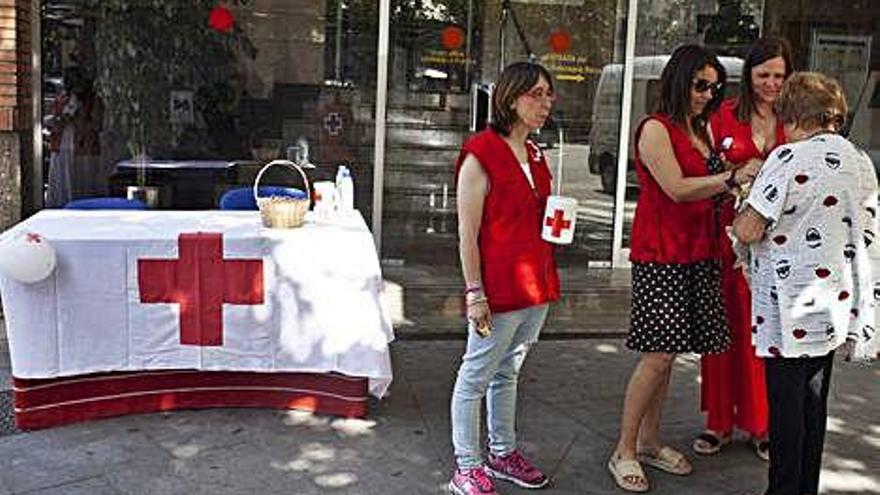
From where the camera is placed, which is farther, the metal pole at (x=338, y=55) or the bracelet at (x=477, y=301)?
the metal pole at (x=338, y=55)

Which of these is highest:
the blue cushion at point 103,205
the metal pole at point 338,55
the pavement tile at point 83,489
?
the metal pole at point 338,55

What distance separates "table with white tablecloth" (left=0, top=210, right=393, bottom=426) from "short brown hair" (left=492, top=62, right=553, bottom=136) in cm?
114

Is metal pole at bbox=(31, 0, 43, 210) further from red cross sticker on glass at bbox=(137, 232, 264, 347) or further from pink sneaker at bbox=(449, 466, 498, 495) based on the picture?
pink sneaker at bbox=(449, 466, 498, 495)

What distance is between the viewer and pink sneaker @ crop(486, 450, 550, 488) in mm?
3854

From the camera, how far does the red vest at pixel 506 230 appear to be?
11.4 feet

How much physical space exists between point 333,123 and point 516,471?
435cm

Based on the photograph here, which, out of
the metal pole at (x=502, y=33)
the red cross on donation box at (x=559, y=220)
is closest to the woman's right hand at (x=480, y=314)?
the red cross on donation box at (x=559, y=220)

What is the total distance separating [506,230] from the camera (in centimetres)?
350

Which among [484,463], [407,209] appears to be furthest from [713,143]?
[407,209]

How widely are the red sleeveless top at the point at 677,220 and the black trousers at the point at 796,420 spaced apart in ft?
1.75

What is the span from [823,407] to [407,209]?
4782 mm

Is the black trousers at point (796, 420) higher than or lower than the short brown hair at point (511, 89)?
lower

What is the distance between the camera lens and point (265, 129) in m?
7.48

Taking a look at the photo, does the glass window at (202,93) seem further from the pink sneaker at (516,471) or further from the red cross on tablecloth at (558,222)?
the red cross on tablecloth at (558,222)
